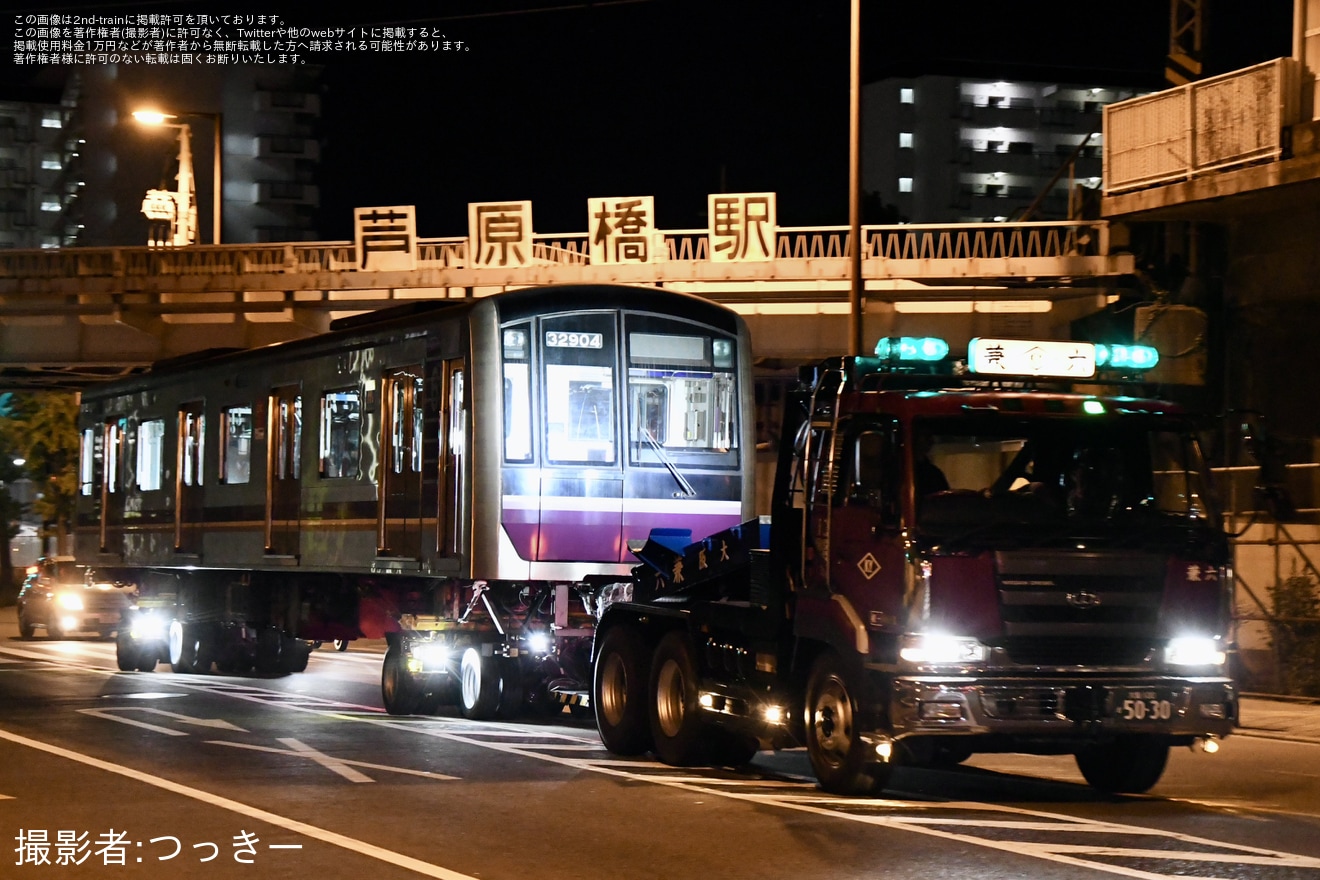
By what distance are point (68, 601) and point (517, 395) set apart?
19.2m

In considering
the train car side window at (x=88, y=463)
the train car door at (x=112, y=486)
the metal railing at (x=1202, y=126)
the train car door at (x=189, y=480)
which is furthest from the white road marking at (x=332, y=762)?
the metal railing at (x=1202, y=126)

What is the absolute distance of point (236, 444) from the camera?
2298 centimetres

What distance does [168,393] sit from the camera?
25.7 m

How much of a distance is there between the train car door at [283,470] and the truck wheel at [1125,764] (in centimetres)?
1052

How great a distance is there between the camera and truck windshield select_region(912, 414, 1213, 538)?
450 inches

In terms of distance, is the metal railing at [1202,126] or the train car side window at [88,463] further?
the train car side window at [88,463]

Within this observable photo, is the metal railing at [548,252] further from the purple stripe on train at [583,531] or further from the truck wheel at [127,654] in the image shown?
the purple stripe on train at [583,531]

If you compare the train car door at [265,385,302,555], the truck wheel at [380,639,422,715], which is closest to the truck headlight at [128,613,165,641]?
the train car door at [265,385,302,555]

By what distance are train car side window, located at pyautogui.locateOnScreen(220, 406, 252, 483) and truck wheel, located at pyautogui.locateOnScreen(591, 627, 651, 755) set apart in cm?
852

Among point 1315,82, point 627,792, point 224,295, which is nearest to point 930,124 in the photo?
point 224,295

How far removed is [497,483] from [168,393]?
1030 cm

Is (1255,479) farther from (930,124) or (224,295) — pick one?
(930,124)

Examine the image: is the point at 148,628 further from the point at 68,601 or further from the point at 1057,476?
the point at 1057,476

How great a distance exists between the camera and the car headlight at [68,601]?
1328 inches
